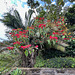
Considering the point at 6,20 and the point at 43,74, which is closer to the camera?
the point at 43,74

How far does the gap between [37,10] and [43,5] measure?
30.0 inches

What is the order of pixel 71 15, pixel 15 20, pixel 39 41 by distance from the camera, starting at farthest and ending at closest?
Result: pixel 71 15 < pixel 15 20 < pixel 39 41

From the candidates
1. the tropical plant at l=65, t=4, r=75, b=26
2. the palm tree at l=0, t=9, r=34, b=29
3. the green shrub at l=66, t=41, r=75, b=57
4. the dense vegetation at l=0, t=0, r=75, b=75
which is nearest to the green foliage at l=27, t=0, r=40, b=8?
the dense vegetation at l=0, t=0, r=75, b=75

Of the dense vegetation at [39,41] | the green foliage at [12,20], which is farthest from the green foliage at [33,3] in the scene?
the green foliage at [12,20]

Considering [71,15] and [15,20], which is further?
[71,15]

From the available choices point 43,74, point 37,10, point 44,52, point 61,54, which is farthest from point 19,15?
point 43,74

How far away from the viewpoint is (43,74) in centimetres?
272

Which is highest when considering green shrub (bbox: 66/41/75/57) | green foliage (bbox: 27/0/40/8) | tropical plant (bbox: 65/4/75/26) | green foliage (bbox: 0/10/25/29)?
green foliage (bbox: 27/0/40/8)

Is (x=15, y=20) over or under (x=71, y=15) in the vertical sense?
under

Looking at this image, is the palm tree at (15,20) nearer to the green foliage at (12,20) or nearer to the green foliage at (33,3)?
the green foliage at (12,20)

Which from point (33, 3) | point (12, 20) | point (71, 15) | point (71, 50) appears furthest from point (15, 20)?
point (71, 15)

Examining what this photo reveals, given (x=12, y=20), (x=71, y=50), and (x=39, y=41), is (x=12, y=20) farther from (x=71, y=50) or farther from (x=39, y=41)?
(x=71, y=50)

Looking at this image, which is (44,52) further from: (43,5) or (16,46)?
(43,5)

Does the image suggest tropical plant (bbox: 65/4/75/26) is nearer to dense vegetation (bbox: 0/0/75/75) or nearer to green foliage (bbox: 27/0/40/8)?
dense vegetation (bbox: 0/0/75/75)
